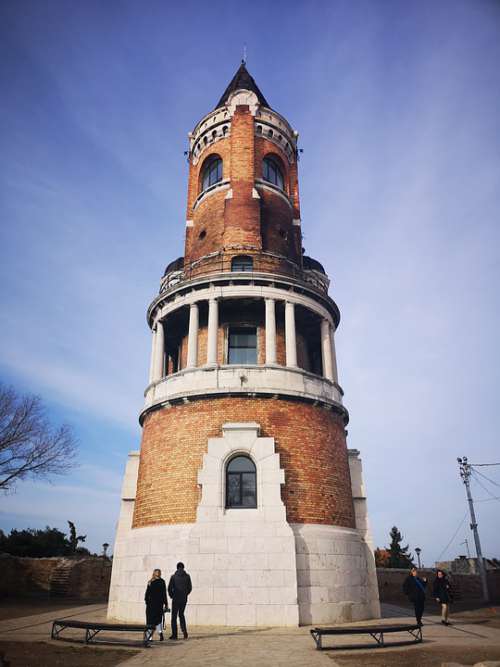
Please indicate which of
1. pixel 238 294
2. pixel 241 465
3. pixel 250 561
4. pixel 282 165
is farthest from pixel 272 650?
pixel 282 165

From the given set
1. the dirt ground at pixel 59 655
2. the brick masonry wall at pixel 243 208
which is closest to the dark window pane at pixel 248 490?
the dirt ground at pixel 59 655

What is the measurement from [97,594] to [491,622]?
21.2m

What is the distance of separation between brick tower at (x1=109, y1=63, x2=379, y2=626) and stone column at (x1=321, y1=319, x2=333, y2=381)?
44 mm

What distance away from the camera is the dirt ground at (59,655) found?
855cm

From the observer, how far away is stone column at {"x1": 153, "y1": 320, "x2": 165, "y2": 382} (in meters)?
19.8

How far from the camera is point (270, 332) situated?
60.2ft

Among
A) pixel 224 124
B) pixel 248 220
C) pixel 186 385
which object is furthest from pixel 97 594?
pixel 224 124

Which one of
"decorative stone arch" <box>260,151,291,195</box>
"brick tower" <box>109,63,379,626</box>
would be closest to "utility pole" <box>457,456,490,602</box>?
"brick tower" <box>109,63,379,626</box>

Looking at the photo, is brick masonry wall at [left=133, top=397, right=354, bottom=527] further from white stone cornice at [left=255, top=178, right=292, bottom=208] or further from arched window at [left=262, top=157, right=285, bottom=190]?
arched window at [left=262, top=157, right=285, bottom=190]

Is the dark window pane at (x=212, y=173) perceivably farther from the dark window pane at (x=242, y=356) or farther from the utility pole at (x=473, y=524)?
the utility pole at (x=473, y=524)

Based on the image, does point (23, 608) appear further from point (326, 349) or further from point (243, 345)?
point (326, 349)

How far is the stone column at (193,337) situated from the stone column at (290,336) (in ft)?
11.0

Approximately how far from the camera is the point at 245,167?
23375 millimetres

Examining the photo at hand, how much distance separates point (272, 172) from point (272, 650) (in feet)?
68.9
